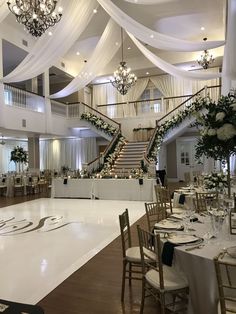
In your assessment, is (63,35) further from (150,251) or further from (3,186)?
(3,186)

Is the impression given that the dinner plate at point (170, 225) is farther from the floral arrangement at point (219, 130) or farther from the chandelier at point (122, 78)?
the chandelier at point (122, 78)

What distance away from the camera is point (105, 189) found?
1060 cm

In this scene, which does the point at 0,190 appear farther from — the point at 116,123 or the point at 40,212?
the point at 116,123

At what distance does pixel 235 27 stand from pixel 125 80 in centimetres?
663

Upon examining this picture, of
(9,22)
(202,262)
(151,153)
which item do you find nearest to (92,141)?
(151,153)

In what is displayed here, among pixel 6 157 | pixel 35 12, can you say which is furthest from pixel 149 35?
pixel 6 157

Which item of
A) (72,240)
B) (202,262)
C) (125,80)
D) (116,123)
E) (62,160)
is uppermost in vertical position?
(125,80)

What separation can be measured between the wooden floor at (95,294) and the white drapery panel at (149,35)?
19.1ft

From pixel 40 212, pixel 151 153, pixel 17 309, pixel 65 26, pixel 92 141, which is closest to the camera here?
pixel 17 309

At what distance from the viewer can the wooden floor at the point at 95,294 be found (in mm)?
2984

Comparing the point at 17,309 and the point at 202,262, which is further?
the point at 202,262

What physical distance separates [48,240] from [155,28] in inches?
423

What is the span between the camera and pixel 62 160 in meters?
18.9

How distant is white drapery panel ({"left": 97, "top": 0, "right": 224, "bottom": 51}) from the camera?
23.3ft
